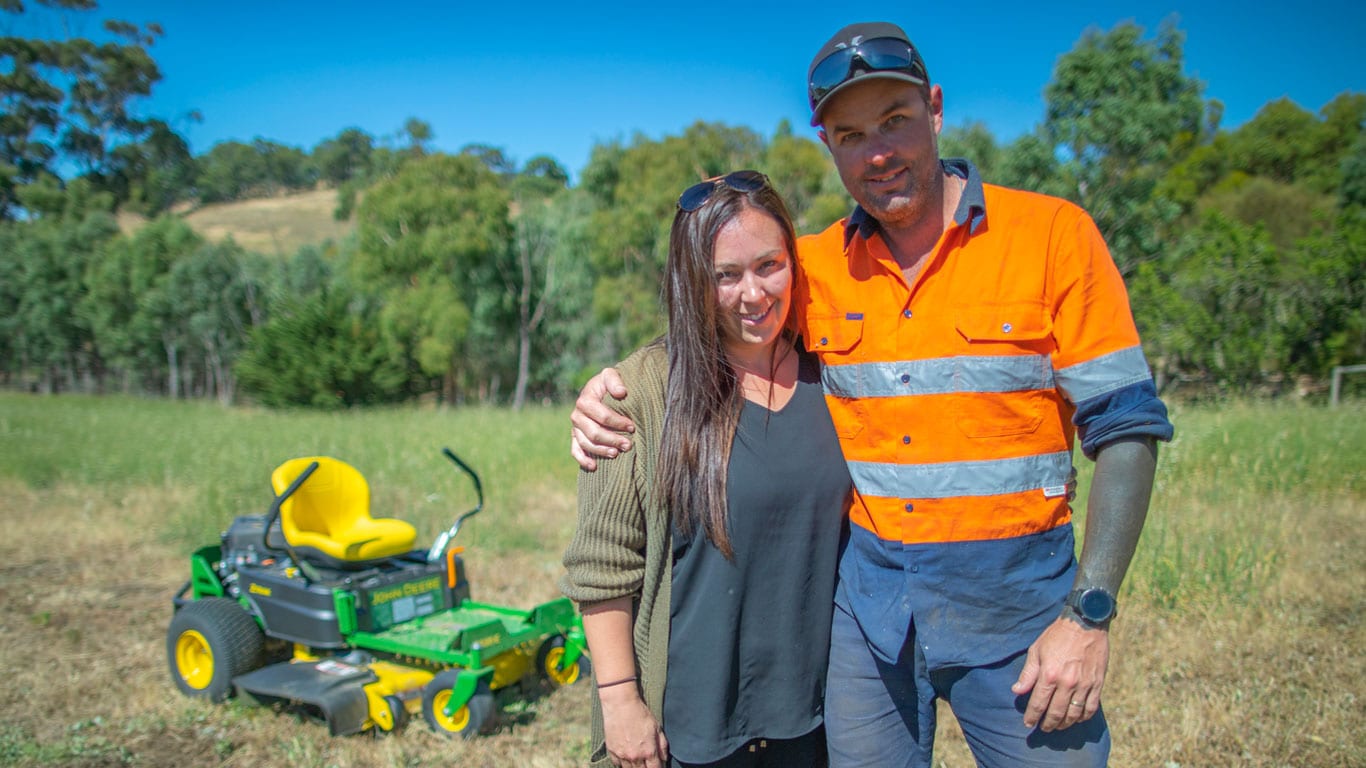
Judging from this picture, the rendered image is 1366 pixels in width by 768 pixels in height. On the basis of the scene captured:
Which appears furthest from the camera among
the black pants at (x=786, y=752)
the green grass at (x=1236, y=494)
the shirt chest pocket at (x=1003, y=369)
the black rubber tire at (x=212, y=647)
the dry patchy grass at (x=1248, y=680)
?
the green grass at (x=1236, y=494)

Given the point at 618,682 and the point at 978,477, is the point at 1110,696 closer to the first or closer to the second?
the point at 978,477

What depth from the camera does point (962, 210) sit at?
1776 mm

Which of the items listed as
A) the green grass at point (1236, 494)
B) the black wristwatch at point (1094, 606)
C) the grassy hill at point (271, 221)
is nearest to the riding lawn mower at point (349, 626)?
the black wristwatch at point (1094, 606)

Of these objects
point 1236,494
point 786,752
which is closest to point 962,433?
point 786,752

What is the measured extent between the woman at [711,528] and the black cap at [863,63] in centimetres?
25

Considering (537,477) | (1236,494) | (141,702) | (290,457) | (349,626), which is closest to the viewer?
(349,626)

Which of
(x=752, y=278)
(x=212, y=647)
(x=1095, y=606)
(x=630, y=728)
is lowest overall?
(x=212, y=647)

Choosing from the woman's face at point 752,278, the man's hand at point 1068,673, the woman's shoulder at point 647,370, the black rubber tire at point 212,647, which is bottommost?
the black rubber tire at point 212,647

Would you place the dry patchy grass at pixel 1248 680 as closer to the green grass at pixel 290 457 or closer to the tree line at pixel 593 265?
the green grass at pixel 290 457

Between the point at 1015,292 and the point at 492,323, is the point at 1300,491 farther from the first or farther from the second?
the point at 492,323

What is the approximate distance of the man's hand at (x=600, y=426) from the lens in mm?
1825

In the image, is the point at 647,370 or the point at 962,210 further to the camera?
the point at 647,370

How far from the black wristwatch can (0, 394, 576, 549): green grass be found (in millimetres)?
6638

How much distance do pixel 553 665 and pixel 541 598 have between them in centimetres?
158
